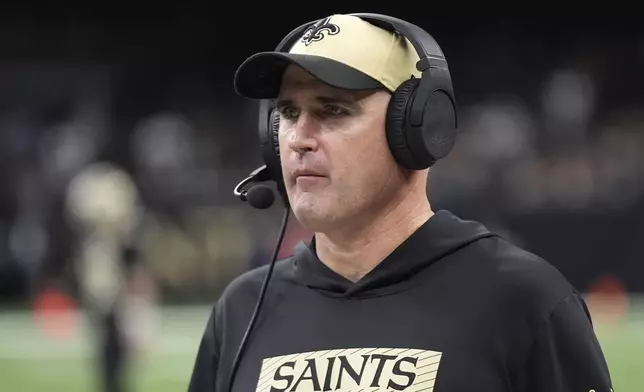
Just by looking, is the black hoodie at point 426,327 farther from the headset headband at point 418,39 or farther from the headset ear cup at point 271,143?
the headset headband at point 418,39

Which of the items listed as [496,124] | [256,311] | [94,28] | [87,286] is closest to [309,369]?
[256,311]

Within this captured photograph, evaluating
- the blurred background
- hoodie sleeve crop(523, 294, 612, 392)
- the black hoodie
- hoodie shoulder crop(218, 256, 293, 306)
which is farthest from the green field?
hoodie sleeve crop(523, 294, 612, 392)

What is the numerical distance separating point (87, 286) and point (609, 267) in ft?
24.7

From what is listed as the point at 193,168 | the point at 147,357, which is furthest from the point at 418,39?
the point at 193,168

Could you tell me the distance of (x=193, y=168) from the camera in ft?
53.7

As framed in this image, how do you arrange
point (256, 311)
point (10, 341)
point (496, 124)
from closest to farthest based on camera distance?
point (256, 311) → point (10, 341) → point (496, 124)

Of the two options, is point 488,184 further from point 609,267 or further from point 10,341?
point 10,341

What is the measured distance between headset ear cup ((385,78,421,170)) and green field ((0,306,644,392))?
6615 millimetres

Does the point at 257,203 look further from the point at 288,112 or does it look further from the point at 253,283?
the point at 288,112

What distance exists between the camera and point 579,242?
45.8 ft

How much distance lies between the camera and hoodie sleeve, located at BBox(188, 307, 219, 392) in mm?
2611

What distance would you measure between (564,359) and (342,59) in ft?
2.26

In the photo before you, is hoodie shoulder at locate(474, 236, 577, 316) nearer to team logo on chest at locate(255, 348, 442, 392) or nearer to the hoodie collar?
the hoodie collar

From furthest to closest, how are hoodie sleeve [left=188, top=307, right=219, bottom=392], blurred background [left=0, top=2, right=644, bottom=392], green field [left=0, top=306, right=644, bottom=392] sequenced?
blurred background [left=0, top=2, right=644, bottom=392] < green field [left=0, top=306, right=644, bottom=392] < hoodie sleeve [left=188, top=307, right=219, bottom=392]
